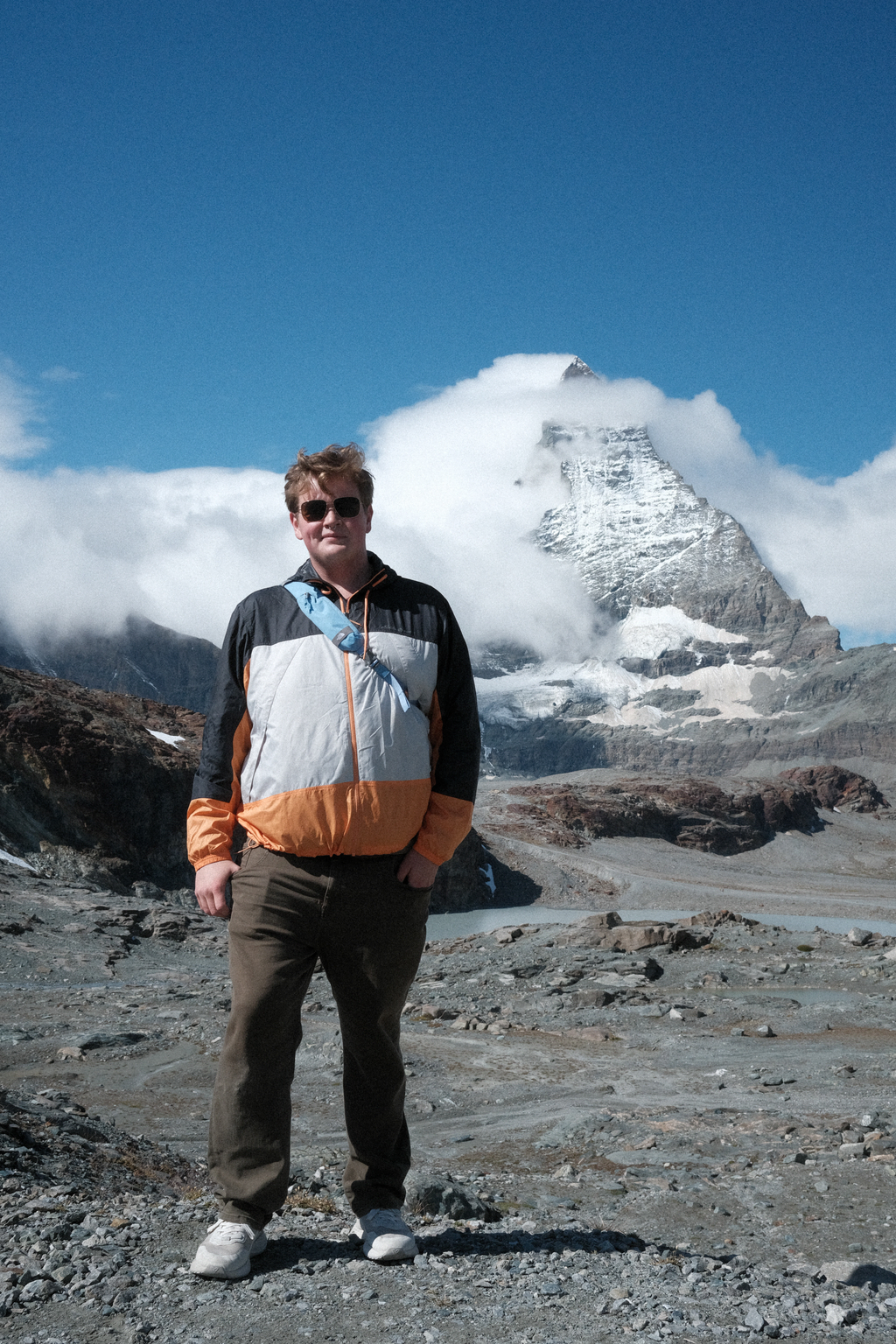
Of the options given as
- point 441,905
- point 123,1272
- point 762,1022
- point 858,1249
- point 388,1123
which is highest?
point 388,1123

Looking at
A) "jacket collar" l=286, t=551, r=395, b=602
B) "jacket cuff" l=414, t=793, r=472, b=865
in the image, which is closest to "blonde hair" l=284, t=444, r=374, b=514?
"jacket collar" l=286, t=551, r=395, b=602

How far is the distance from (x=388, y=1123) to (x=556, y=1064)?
25.0ft

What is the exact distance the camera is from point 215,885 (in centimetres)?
348

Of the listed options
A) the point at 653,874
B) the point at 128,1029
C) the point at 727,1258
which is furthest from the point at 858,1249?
the point at 653,874

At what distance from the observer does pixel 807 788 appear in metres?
135

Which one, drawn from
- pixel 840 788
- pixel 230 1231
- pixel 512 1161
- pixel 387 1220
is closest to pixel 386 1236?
pixel 387 1220

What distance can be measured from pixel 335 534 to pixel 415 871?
122cm

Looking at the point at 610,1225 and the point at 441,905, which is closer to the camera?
the point at 610,1225

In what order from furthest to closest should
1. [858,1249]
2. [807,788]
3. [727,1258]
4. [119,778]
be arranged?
[807,788] → [119,778] → [858,1249] → [727,1258]

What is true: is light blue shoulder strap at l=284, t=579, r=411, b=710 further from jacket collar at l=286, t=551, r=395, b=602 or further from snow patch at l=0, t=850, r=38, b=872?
snow patch at l=0, t=850, r=38, b=872

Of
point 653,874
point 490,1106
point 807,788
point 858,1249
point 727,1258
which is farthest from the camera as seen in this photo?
point 807,788

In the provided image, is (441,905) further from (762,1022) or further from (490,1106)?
(490,1106)

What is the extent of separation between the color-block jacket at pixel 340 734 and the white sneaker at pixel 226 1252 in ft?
3.98

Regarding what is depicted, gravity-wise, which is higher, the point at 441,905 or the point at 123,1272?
the point at 123,1272
